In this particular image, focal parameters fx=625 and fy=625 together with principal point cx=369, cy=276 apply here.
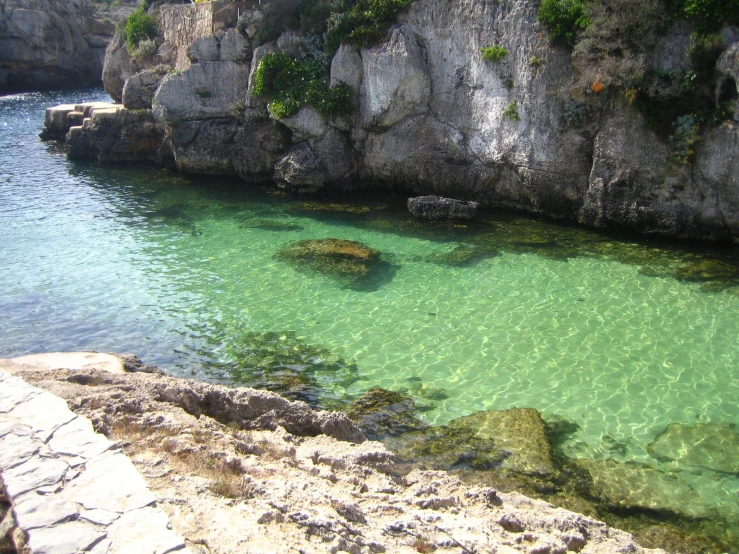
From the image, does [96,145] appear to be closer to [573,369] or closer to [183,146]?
[183,146]

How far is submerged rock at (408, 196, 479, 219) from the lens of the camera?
1934 centimetres

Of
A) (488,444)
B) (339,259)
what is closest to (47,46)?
(339,259)

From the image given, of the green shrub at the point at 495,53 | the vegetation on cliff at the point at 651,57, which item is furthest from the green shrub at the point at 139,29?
the vegetation on cliff at the point at 651,57

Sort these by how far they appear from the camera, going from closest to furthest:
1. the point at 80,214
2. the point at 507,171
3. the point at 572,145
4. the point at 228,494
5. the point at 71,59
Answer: the point at 228,494
the point at 572,145
the point at 507,171
the point at 80,214
the point at 71,59

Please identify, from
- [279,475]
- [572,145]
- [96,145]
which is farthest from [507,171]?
[96,145]

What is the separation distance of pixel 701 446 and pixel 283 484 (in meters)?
6.49

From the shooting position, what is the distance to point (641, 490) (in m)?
8.38

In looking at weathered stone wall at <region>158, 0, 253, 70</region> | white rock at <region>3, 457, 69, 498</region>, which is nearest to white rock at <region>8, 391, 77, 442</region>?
white rock at <region>3, 457, 69, 498</region>

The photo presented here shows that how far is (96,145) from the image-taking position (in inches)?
1141

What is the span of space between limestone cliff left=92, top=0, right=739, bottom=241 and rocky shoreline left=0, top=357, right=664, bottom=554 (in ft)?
40.7

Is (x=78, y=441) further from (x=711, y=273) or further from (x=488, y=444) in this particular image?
(x=711, y=273)

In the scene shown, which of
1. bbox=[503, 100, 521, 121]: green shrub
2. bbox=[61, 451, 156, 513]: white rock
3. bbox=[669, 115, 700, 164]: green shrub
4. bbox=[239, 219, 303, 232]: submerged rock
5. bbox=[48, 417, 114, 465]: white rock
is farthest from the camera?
bbox=[239, 219, 303, 232]: submerged rock

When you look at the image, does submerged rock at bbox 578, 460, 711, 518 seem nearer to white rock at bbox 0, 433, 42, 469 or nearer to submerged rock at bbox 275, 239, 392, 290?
white rock at bbox 0, 433, 42, 469

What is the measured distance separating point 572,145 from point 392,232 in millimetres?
5870
